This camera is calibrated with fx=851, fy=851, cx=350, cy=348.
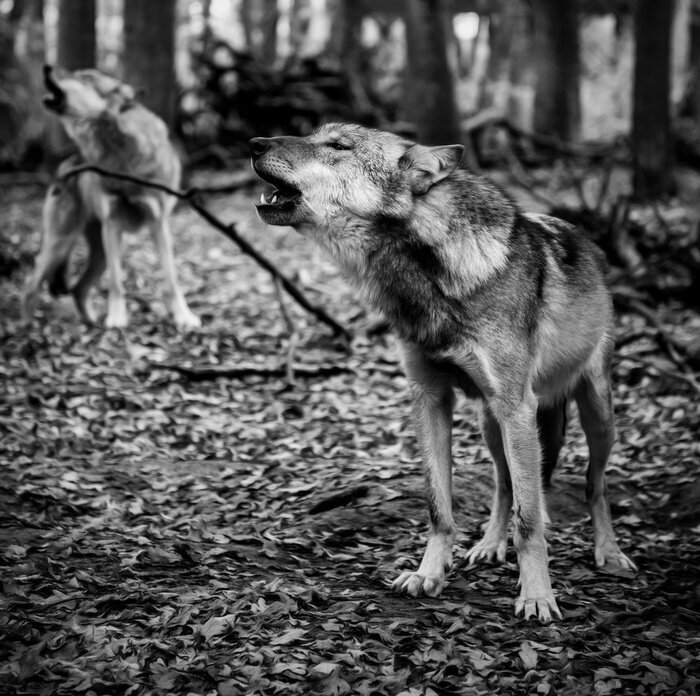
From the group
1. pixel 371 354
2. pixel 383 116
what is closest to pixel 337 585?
pixel 371 354

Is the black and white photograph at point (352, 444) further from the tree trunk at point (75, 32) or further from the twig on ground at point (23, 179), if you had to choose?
the twig on ground at point (23, 179)

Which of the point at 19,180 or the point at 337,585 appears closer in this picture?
the point at 337,585

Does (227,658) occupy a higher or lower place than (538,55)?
lower

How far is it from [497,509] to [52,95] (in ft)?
24.4

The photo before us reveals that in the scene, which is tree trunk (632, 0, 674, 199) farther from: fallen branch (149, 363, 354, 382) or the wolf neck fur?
the wolf neck fur

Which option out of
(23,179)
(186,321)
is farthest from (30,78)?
(186,321)

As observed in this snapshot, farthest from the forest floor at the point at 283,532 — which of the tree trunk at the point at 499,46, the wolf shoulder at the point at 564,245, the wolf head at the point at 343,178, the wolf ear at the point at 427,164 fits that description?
the tree trunk at the point at 499,46

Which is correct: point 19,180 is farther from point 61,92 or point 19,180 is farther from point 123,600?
point 123,600

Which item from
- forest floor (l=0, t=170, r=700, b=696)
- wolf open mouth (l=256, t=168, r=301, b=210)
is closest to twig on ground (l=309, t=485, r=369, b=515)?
forest floor (l=0, t=170, r=700, b=696)

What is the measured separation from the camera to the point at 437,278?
4.43 meters

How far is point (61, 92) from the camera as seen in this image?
9.82 m

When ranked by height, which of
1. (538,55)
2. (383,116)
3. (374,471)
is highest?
(538,55)

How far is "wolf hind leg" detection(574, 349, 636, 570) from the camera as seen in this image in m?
5.23

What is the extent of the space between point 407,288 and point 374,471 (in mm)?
2048
